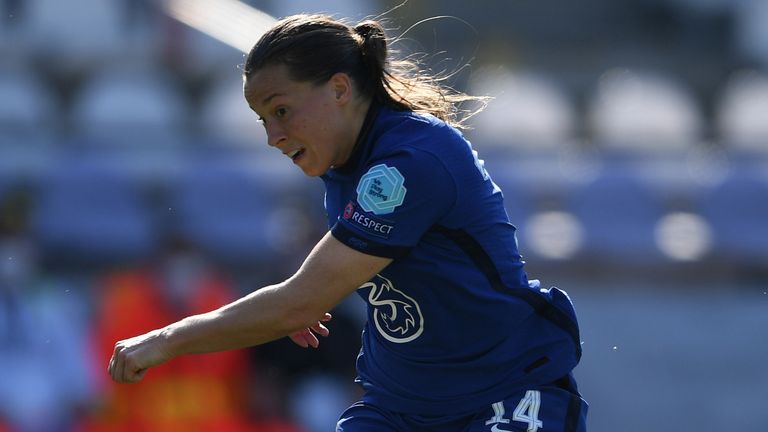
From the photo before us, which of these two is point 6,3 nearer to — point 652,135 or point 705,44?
point 652,135

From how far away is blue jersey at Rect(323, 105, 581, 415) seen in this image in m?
2.89

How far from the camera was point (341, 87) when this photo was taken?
121 inches

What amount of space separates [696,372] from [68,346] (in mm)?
3446

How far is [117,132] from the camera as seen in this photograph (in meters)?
9.08

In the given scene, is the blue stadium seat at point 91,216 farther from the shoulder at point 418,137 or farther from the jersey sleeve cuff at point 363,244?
the jersey sleeve cuff at point 363,244

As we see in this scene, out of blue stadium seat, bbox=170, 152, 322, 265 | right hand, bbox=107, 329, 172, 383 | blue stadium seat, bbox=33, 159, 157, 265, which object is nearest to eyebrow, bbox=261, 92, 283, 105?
right hand, bbox=107, 329, 172, 383

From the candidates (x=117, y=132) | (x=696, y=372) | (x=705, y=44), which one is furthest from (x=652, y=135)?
(x=117, y=132)

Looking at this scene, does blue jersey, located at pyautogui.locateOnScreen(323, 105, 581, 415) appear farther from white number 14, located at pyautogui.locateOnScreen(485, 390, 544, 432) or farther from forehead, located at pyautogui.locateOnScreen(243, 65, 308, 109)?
forehead, located at pyautogui.locateOnScreen(243, 65, 308, 109)

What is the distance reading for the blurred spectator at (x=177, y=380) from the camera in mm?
6527

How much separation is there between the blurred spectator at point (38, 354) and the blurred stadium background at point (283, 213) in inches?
0.5

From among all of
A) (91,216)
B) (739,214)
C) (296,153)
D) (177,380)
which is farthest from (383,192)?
(739,214)

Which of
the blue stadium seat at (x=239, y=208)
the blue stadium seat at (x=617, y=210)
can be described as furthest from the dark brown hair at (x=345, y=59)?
the blue stadium seat at (x=617, y=210)

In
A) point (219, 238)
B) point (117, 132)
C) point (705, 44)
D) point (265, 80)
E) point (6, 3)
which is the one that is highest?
point (705, 44)

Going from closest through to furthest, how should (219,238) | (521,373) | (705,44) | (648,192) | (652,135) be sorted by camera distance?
(521,373) → (219,238) → (648,192) → (652,135) → (705,44)
